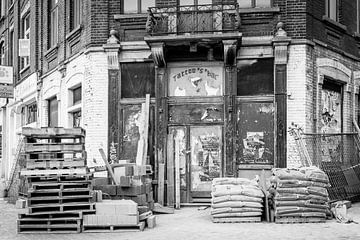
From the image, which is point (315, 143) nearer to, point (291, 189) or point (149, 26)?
point (291, 189)

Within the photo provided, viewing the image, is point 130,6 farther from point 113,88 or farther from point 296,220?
point 296,220

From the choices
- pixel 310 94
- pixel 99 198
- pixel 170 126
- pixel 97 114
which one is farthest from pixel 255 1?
pixel 99 198

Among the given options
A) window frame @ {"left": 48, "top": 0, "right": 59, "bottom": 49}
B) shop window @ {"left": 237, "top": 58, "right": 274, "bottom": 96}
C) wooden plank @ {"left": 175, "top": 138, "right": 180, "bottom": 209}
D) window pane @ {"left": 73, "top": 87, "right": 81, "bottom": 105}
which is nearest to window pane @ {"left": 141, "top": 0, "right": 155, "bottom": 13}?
shop window @ {"left": 237, "top": 58, "right": 274, "bottom": 96}

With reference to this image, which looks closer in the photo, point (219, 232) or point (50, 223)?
point (219, 232)

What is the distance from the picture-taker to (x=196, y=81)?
1554cm

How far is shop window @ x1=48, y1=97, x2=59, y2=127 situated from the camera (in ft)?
65.9

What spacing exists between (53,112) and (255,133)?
8.34m

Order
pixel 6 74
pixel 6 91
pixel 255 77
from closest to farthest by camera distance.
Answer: pixel 255 77 → pixel 6 91 → pixel 6 74

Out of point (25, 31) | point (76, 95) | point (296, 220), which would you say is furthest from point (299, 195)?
point (25, 31)

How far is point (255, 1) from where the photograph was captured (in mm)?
15547

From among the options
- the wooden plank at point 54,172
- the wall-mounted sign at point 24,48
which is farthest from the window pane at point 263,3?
the wall-mounted sign at point 24,48

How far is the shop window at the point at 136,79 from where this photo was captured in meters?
15.8

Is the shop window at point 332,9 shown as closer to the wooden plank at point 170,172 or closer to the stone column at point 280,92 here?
the stone column at point 280,92

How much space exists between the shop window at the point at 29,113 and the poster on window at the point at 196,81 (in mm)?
10161
